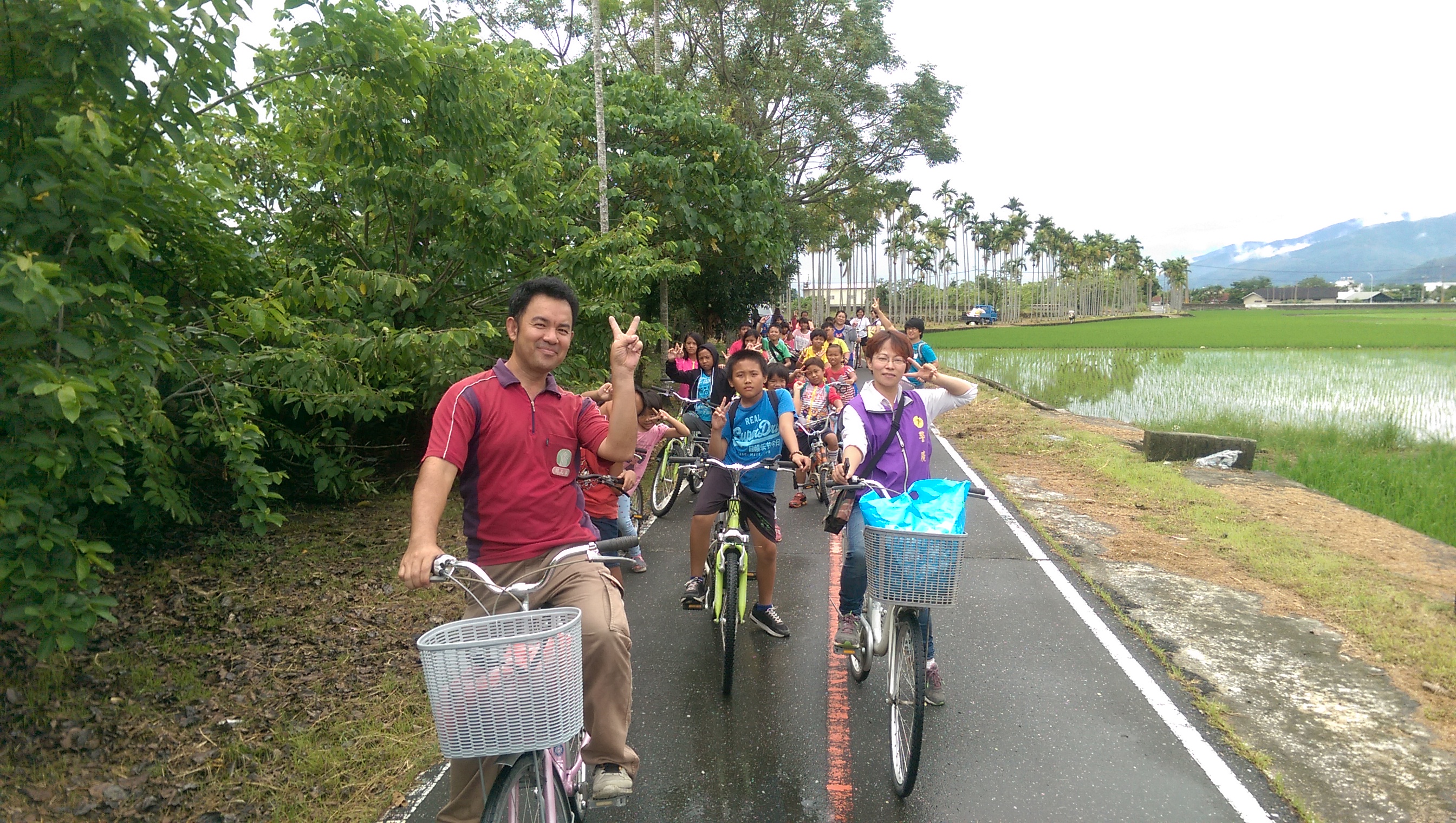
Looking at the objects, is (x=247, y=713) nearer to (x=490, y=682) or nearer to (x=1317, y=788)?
(x=490, y=682)

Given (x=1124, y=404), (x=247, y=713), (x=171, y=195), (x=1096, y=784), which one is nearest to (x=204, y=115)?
(x=171, y=195)

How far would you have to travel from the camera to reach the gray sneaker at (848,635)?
4.70m

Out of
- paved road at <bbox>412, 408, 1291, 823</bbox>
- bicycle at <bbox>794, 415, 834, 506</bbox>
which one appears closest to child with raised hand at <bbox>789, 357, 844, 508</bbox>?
bicycle at <bbox>794, 415, 834, 506</bbox>

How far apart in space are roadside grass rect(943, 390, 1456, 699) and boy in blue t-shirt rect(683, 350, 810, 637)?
3664 mm

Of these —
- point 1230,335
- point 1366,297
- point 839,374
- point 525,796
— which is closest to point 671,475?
point 839,374

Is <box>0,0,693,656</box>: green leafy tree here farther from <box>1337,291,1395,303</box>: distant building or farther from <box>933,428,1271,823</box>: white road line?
<box>1337,291,1395,303</box>: distant building

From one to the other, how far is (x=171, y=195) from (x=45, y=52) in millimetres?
881

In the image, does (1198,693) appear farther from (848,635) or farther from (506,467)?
(506,467)

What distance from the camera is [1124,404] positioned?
69.2ft

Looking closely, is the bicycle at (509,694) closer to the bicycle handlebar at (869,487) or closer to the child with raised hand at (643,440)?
the bicycle handlebar at (869,487)

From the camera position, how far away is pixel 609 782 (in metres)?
2.98

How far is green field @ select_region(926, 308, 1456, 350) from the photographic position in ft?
140

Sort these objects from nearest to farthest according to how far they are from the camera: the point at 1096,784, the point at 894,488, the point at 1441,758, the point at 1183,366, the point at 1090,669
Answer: the point at 1096,784 → the point at 1441,758 → the point at 894,488 → the point at 1090,669 → the point at 1183,366

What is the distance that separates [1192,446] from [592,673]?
11.8 meters
